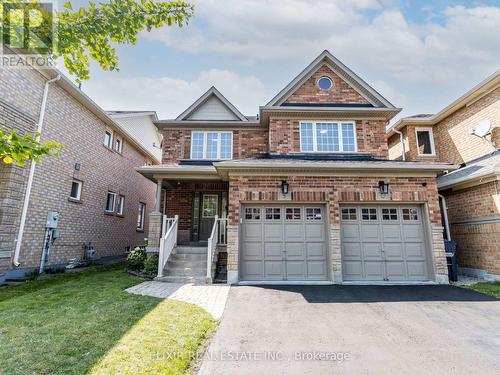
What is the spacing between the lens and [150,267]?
8836mm

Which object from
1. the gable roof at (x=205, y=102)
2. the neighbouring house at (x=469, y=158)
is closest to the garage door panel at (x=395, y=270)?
the neighbouring house at (x=469, y=158)

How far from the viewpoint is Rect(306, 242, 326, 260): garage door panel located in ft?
27.4

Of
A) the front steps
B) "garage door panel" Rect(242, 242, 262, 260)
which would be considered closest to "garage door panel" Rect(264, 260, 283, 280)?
"garage door panel" Rect(242, 242, 262, 260)

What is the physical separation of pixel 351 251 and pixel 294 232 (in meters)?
1.90

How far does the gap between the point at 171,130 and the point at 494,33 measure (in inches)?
499

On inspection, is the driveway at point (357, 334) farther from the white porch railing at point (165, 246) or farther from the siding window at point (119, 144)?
the siding window at point (119, 144)

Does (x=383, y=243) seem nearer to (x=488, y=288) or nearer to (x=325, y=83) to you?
(x=488, y=288)

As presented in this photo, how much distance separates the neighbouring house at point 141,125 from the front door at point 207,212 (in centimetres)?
541

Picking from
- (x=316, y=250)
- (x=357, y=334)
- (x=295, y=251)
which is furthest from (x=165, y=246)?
(x=357, y=334)

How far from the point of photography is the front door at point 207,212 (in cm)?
1152

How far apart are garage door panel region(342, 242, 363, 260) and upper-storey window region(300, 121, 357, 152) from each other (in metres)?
4.07

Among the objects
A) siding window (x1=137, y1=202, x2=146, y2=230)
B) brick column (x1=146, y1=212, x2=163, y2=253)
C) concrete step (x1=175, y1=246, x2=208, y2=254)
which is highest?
siding window (x1=137, y1=202, x2=146, y2=230)

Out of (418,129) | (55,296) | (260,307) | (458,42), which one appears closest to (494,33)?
(458,42)

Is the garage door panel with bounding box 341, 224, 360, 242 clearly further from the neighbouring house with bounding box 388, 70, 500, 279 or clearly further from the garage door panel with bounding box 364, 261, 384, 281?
the neighbouring house with bounding box 388, 70, 500, 279
